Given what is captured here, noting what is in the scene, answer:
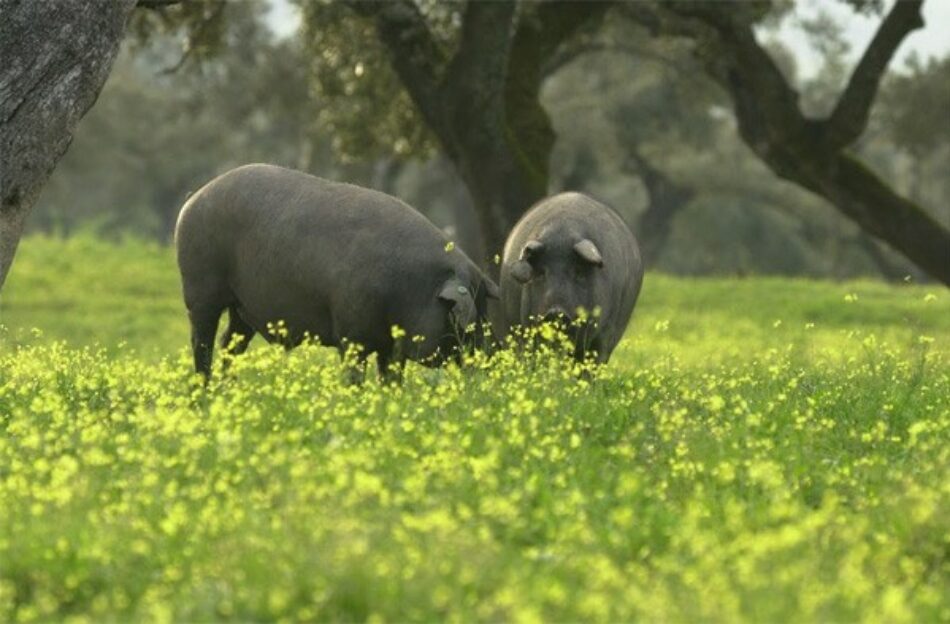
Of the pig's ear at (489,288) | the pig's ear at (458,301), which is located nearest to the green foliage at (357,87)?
the pig's ear at (489,288)

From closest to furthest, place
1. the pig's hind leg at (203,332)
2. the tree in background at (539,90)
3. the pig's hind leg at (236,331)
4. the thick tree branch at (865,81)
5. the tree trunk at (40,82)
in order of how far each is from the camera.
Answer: the tree trunk at (40,82) → the pig's hind leg at (203,332) → the pig's hind leg at (236,331) → the tree in background at (539,90) → the thick tree branch at (865,81)

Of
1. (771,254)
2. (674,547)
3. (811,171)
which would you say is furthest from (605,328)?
(771,254)

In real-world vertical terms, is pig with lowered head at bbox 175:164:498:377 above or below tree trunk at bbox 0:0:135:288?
below

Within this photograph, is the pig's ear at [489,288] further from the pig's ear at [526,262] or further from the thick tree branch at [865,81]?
the thick tree branch at [865,81]

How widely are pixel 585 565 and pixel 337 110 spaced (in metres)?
24.0

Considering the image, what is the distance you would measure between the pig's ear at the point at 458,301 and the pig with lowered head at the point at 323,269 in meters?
0.01

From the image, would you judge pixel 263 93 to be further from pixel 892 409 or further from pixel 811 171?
pixel 892 409

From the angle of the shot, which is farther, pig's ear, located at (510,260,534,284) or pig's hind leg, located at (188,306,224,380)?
pig's hind leg, located at (188,306,224,380)

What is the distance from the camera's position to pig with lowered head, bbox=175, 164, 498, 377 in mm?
12914

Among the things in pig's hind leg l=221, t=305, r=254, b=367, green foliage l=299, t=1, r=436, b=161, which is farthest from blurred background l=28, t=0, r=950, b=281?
pig's hind leg l=221, t=305, r=254, b=367

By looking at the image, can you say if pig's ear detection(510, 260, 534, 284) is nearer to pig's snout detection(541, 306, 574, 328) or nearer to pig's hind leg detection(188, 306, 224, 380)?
pig's snout detection(541, 306, 574, 328)

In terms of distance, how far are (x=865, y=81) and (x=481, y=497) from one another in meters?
16.1

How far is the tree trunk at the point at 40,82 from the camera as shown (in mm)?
12719

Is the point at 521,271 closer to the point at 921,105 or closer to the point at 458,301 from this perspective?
the point at 458,301
